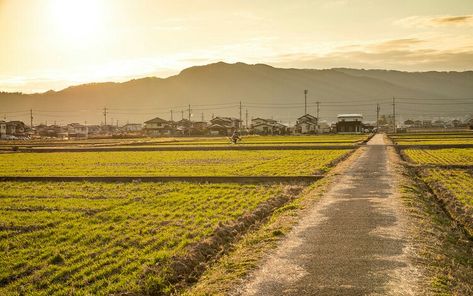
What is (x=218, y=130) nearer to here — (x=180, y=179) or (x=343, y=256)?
(x=180, y=179)

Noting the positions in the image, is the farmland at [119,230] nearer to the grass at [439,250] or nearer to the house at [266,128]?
the grass at [439,250]

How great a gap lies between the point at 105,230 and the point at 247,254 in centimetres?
455

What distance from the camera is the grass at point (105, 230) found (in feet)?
28.6

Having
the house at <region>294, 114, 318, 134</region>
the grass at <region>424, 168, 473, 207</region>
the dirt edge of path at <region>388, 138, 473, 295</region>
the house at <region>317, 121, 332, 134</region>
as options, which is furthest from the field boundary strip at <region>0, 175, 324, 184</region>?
the house at <region>317, 121, 332, 134</region>

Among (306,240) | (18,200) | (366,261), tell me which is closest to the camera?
(366,261)

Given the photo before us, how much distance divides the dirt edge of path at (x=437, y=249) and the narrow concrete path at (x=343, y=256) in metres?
0.27

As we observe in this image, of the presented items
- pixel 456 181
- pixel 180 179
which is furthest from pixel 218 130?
pixel 456 181

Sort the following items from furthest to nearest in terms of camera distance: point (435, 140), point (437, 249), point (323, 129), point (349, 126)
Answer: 1. point (323, 129)
2. point (349, 126)
3. point (435, 140)
4. point (437, 249)

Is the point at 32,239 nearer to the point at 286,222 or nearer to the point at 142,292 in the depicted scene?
the point at 142,292

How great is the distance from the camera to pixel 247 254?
33.7 feet

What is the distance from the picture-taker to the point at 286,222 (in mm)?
13203

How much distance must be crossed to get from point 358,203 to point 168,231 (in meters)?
7.21

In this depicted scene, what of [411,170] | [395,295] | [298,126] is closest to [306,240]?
[395,295]

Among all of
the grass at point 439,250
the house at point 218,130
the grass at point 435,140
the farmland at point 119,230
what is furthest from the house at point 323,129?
the grass at point 439,250
